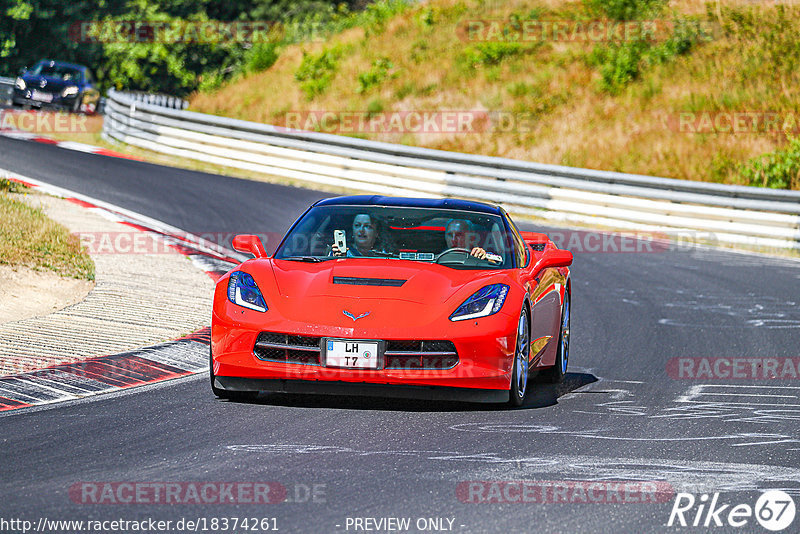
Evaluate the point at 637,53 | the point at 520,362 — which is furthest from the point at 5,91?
the point at 520,362

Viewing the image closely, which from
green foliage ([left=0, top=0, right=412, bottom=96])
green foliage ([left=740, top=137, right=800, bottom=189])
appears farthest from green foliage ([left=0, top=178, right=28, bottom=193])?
green foliage ([left=0, top=0, right=412, bottom=96])

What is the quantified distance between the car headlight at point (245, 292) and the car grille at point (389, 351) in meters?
0.26

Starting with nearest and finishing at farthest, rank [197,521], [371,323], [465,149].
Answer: [197,521], [371,323], [465,149]

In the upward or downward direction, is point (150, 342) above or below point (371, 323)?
below

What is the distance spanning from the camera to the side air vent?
756 cm

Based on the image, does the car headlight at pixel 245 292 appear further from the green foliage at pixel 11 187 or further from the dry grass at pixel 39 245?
the green foliage at pixel 11 187

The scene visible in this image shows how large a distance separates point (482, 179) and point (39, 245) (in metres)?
11.3

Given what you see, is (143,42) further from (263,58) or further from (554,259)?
(554,259)

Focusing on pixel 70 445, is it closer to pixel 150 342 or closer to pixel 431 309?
pixel 431 309

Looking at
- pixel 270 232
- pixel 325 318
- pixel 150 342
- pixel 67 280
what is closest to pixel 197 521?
pixel 325 318

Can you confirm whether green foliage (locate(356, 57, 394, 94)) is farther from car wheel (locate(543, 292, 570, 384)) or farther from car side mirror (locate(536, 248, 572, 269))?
car side mirror (locate(536, 248, 572, 269))

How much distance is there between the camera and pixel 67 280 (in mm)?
11688

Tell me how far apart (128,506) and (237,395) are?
256cm

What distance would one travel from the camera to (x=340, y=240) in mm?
8484
